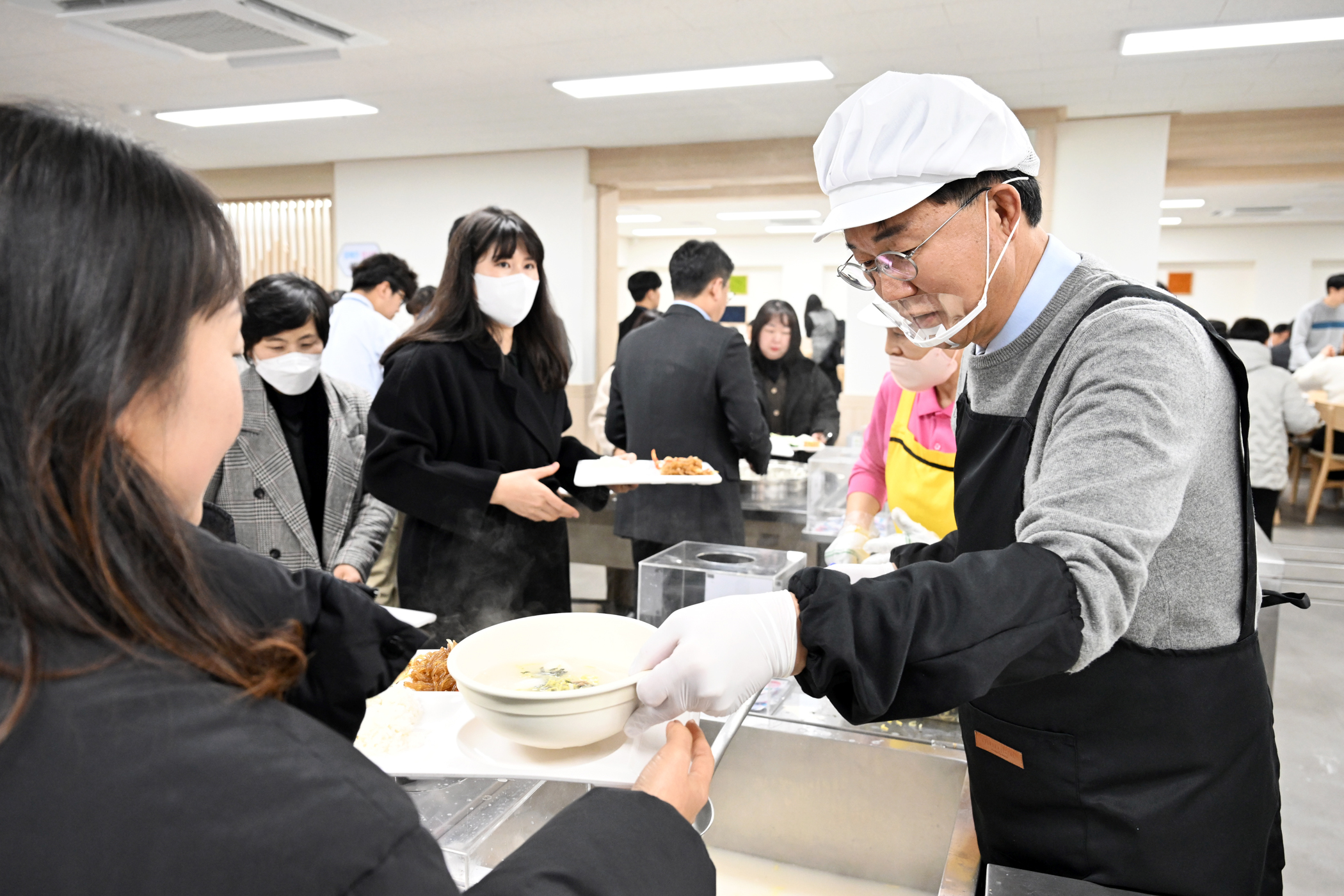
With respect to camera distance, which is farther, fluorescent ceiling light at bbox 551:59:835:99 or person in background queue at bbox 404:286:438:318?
fluorescent ceiling light at bbox 551:59:835:99

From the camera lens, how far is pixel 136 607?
498 millimetres

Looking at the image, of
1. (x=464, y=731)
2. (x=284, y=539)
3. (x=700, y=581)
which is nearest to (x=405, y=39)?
(x=284, y=539)

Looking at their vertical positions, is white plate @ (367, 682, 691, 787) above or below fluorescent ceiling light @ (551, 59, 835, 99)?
below

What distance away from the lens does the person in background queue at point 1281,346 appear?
367 inches

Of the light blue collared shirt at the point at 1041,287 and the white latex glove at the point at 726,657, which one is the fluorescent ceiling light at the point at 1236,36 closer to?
the light blue collared shirt at the point at 1041,287

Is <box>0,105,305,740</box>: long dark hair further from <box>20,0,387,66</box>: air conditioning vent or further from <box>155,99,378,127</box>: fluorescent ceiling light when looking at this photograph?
<box>155,99,378,127</box>: fluorescent ceiling light

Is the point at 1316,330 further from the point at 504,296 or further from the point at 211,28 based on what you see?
the point at 211,28

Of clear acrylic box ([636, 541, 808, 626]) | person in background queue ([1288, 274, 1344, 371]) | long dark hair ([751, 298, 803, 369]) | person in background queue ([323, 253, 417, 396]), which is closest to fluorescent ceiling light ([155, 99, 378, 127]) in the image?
person in background queue ([323, 253, 417, 396])

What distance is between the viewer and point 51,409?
1.60 ft

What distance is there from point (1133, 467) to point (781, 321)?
14.6 feet

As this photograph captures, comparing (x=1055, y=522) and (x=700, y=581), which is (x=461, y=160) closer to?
(x=700, y=581)

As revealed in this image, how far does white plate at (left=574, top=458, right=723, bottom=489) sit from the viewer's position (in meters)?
2.80

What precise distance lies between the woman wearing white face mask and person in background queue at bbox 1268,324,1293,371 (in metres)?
7.53

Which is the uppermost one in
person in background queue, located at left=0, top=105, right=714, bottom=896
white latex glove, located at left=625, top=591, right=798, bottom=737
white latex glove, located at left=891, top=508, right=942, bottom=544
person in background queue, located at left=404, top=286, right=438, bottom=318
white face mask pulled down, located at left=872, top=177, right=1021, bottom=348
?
person in background queue, located at left=404, top=286, right=438, bottom=318
